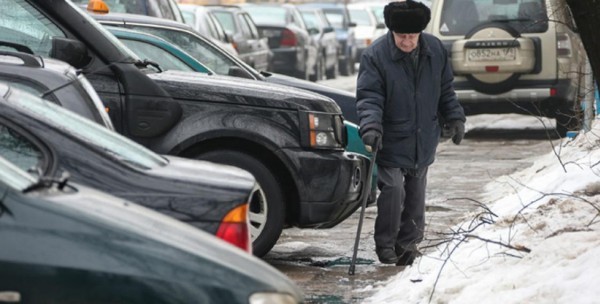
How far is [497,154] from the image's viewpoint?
16156 mm

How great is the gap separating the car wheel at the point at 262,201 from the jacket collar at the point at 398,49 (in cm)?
109

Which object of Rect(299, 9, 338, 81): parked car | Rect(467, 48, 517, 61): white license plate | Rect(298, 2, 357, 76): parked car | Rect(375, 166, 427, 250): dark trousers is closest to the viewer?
Rect(375, 166, 427, 250): dark trousers

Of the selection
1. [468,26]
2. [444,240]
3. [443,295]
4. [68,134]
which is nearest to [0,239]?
[68,134]

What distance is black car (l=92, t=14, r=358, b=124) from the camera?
1184 centimetres

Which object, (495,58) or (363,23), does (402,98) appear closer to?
(495,58)

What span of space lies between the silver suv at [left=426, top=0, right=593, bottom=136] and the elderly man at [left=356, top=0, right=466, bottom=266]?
24.8 ft

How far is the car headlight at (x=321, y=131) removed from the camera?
350 inches

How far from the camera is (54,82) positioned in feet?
22.6

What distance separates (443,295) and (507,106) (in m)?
10.5

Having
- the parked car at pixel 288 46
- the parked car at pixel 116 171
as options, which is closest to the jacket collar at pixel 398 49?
the parked car at pixel 116 171

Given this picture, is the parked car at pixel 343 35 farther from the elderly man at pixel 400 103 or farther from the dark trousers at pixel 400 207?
the elderly man at pixel 400 103

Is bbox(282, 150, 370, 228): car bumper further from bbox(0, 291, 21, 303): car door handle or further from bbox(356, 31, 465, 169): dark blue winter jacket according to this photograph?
bbox(0, 291, 21, 303): car door handle

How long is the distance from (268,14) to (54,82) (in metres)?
24.2

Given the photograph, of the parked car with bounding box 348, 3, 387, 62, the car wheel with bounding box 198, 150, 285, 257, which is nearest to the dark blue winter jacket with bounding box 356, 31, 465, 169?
the car wheel with bounding box 198, 150, 285, 257
